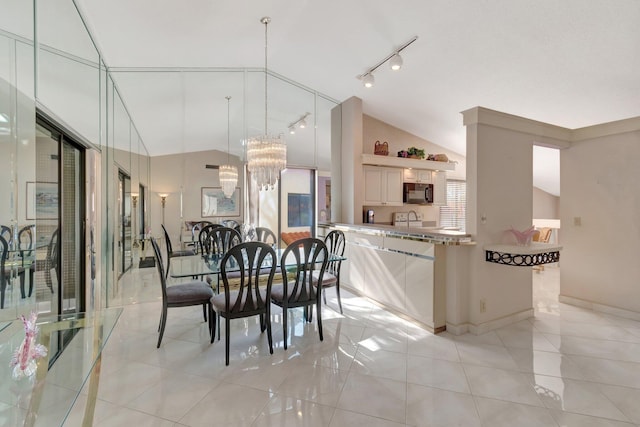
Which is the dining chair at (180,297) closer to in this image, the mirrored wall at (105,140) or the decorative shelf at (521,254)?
the mirrored wall at (105,140)

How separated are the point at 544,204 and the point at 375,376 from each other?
22.9ft

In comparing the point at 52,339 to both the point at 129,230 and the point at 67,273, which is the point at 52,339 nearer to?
the point at 67,273

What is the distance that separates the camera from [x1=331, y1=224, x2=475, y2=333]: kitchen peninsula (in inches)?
117

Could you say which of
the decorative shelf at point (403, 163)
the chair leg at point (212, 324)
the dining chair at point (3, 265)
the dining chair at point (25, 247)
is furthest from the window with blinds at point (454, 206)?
the dining chair at point (3, 265)

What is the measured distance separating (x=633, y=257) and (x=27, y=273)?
213 inches

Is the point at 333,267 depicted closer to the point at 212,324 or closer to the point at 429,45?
the point at 212,324

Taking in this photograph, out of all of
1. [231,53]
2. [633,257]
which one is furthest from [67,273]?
[633,257]

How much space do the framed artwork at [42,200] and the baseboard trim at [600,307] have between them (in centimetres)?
539

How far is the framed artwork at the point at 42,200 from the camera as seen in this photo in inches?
73.2

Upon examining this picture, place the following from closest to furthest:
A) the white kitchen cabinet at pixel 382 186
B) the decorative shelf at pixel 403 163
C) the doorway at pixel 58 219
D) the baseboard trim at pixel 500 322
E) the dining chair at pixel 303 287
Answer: the doorway at pixel 58 219 → the dining chair at pixel 303 287 → the baseboard trim at pixel 500 322 → the decorative shelf at pixel 403 163 → the white kitchen cabinet at pixel 382 186

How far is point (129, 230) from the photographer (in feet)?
13.6

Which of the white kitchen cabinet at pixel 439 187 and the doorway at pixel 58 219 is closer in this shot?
the doorway at pixel 58 219

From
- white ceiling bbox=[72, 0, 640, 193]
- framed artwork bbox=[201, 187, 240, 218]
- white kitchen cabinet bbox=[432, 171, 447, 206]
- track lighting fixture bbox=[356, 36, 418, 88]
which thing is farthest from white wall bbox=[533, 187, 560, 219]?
framed artwork bbox=[201, 187, 240, 218]

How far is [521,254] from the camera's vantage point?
2.68m
